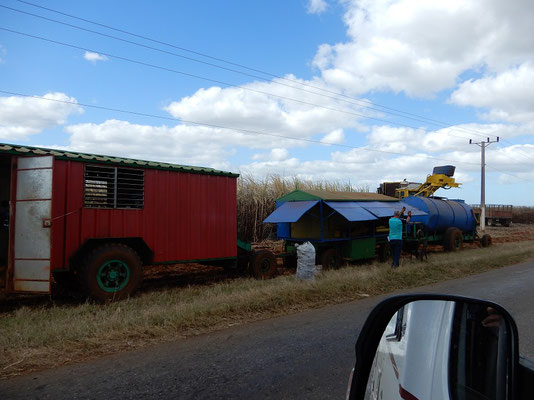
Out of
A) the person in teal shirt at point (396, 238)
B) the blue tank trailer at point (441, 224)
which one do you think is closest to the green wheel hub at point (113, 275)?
the person in teal shirt at point (396, 238)

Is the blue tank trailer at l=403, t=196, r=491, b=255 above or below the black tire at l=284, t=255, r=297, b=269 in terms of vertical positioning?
above

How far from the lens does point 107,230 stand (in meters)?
8.72

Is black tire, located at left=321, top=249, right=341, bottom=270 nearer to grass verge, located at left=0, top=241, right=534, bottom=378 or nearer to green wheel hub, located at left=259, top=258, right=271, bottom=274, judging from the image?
green wheel hub, located at left=259, top=258, right=271, bottom=274

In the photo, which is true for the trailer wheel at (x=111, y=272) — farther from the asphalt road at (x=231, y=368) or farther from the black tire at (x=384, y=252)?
the black tire at (x=384, y=252)

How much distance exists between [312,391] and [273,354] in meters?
1.09

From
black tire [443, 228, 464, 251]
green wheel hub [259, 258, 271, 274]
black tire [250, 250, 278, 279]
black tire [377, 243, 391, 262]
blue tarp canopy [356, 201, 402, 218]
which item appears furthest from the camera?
black tire [443, 228, 464, 251]

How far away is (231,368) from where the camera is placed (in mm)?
4504

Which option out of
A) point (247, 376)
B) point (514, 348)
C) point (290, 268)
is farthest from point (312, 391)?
point (290, 268)

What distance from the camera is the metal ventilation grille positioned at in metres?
8.63

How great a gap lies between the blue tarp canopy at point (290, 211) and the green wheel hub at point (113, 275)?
4.71 metres

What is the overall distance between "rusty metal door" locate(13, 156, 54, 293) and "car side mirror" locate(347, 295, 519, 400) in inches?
284

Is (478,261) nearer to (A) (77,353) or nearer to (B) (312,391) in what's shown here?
(B) (312,391)

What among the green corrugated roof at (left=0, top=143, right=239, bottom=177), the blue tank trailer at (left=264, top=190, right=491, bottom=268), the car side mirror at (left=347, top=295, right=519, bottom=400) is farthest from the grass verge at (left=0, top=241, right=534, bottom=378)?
the car side mirror at (left=347, top=295, right=519, bottom=400)

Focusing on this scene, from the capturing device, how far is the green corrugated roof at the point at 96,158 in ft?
24.7
